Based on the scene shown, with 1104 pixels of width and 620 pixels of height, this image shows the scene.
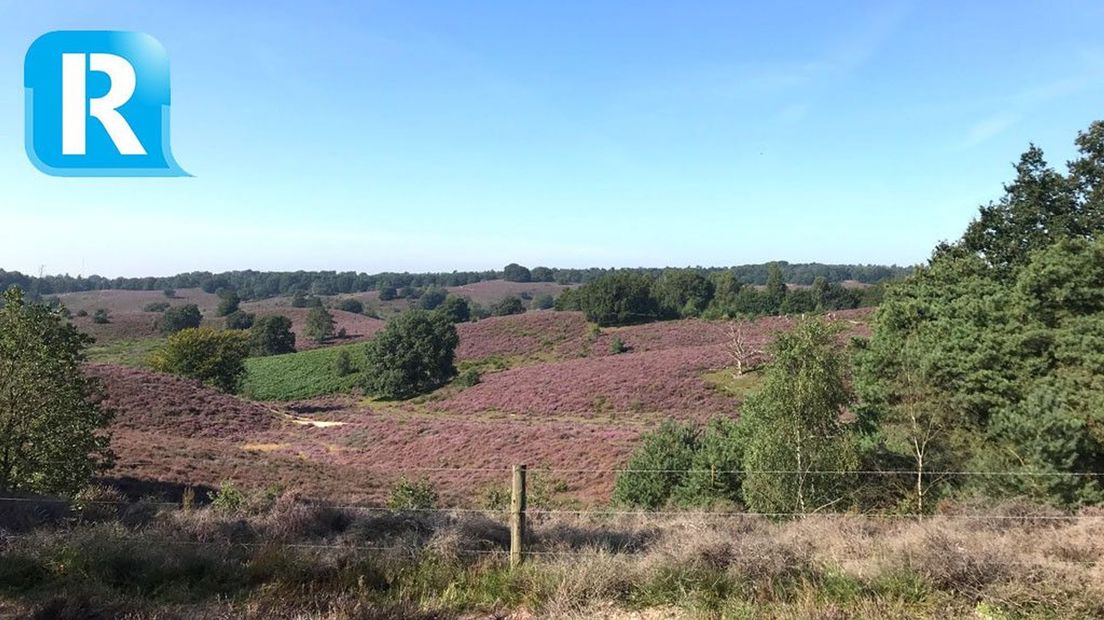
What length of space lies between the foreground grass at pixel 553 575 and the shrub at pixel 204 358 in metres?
57.6

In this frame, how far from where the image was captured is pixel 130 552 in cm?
700

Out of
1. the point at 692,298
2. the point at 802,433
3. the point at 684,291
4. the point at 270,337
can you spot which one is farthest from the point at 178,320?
the point at 802,433

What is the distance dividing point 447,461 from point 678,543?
88.2ft

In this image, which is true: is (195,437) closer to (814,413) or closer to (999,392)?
(814,413)

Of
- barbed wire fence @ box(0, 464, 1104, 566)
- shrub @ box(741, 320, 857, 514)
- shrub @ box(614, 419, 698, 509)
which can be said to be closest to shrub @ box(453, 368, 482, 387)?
shrub @ box(614, 419, 698, 509)

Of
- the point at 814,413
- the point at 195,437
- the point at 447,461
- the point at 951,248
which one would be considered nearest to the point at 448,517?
the point at 814,413

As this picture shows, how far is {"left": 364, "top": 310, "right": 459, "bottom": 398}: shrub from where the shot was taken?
65.1 m

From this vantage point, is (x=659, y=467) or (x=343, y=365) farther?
(x=343, y=365)

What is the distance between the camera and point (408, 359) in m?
65.5

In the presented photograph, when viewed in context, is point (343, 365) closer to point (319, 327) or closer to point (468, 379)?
point (468, 379)

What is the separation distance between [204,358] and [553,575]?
208 feet

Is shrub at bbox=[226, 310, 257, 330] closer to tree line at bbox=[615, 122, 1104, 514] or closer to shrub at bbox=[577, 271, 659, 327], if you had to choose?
shrub at bbox=[577, 271, 659, 327]

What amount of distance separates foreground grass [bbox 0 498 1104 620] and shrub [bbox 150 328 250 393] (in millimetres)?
57633

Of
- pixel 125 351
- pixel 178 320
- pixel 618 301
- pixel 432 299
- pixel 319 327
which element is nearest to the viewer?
pixel 618 301
